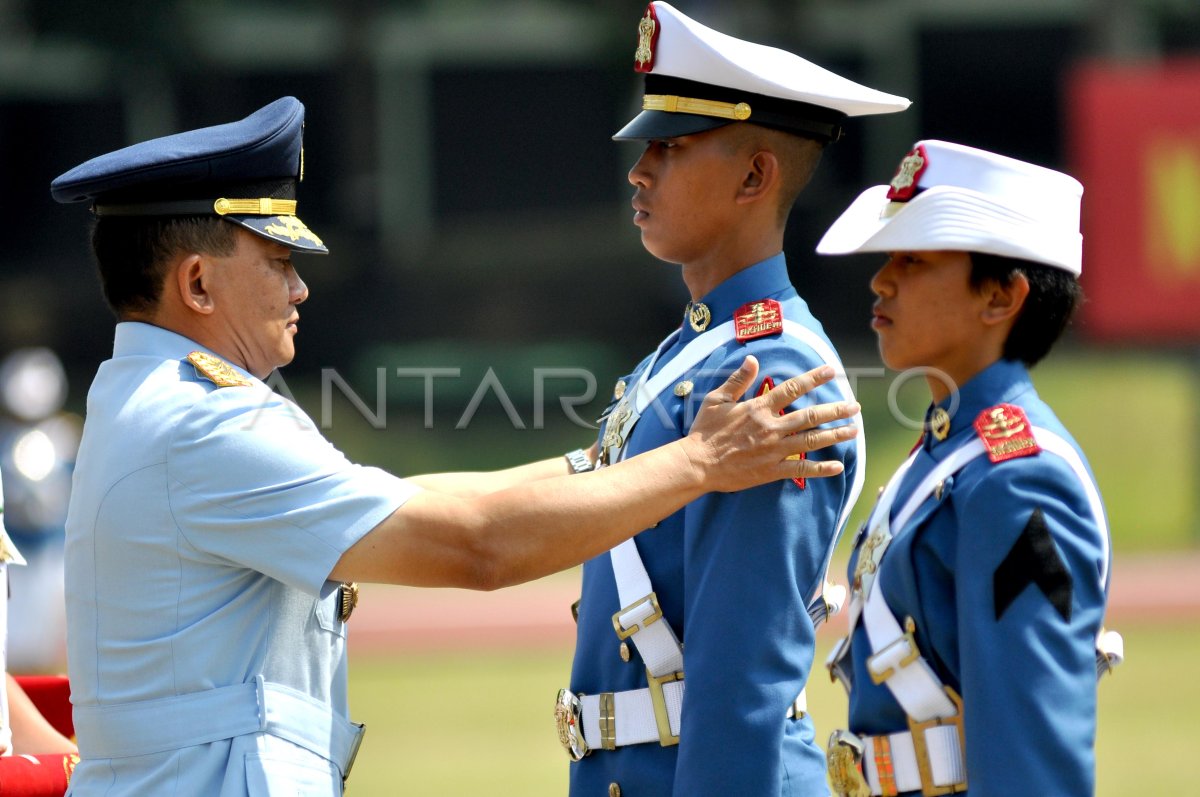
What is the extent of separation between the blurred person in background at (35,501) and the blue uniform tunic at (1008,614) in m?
7.25

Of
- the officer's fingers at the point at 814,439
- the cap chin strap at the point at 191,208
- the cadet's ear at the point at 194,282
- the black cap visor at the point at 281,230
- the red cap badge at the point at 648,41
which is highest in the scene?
the red cap badge at the point at 648,41

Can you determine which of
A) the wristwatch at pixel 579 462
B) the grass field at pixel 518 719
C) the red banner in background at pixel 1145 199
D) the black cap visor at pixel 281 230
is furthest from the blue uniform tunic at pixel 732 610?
the red banner in background at pixel 1145 199

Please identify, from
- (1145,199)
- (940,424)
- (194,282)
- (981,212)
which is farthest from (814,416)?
(1145,199)

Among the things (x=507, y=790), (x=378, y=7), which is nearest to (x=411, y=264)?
(x=378, y=7)

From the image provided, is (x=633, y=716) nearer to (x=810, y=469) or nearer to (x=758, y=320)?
(x=810, y=469)

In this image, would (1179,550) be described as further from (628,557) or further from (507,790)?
(628,557)

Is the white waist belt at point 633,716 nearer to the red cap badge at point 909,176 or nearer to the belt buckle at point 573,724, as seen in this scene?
the belt buckle at point 573,724

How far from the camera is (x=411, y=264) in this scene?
25547 millimetres

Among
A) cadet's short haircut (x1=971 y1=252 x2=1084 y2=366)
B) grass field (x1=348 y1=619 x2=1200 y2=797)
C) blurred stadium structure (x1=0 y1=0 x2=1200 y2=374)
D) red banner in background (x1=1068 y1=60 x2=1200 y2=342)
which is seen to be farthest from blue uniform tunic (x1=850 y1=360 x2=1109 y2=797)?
blurred stadium structure (x1=0 y1=0 x2=1200 y2=374)

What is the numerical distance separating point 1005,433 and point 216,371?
1.50 m

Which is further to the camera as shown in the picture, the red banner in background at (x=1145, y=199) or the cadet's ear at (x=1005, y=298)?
the red banner in background at (x=1145, y=199)

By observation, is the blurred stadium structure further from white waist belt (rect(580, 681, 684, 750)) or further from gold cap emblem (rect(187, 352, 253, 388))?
gold cap emblem (rect(187, 352, 253, 388))

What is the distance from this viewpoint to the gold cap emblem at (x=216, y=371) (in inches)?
120

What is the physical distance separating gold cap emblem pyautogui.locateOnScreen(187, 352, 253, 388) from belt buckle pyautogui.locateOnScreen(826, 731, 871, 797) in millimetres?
1368
